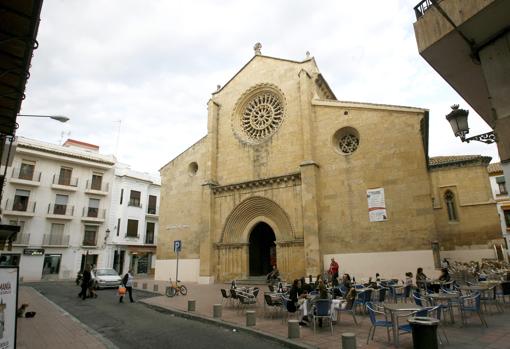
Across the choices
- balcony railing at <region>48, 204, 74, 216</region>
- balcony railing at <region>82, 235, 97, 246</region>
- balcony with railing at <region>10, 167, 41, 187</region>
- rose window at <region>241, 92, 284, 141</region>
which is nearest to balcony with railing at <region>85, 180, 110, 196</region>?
balcony railing at <region>48, 204, 74, 216</region>

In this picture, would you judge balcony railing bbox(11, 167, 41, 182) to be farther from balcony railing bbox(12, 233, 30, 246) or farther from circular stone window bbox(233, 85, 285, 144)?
circular stone window bbox(233, 85, 285, 144)

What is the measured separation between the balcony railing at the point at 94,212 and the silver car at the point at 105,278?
41.2 ft

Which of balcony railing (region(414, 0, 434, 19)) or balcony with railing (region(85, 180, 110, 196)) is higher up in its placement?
balcony with railing (region(85, 180, 110, 196))

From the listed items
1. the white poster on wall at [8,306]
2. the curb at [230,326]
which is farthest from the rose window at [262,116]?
the white poster on wall at [8,306]

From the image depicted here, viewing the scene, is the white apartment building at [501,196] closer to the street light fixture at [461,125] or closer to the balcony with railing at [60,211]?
the street light fixture at [461,125]

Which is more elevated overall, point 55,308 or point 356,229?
point 356,229


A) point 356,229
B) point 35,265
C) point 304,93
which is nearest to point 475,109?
point 356,229

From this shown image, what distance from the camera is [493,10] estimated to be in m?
4.20

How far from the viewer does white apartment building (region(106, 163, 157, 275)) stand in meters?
30.4

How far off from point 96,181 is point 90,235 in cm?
523

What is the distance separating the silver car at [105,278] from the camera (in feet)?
56.0

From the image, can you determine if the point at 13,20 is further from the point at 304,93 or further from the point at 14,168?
the point at 14,168

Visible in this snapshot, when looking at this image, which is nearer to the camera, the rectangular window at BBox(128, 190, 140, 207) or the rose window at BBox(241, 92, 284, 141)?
the rose window at BBox(241, 92, 284, 141)

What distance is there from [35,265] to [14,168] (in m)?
8.30
